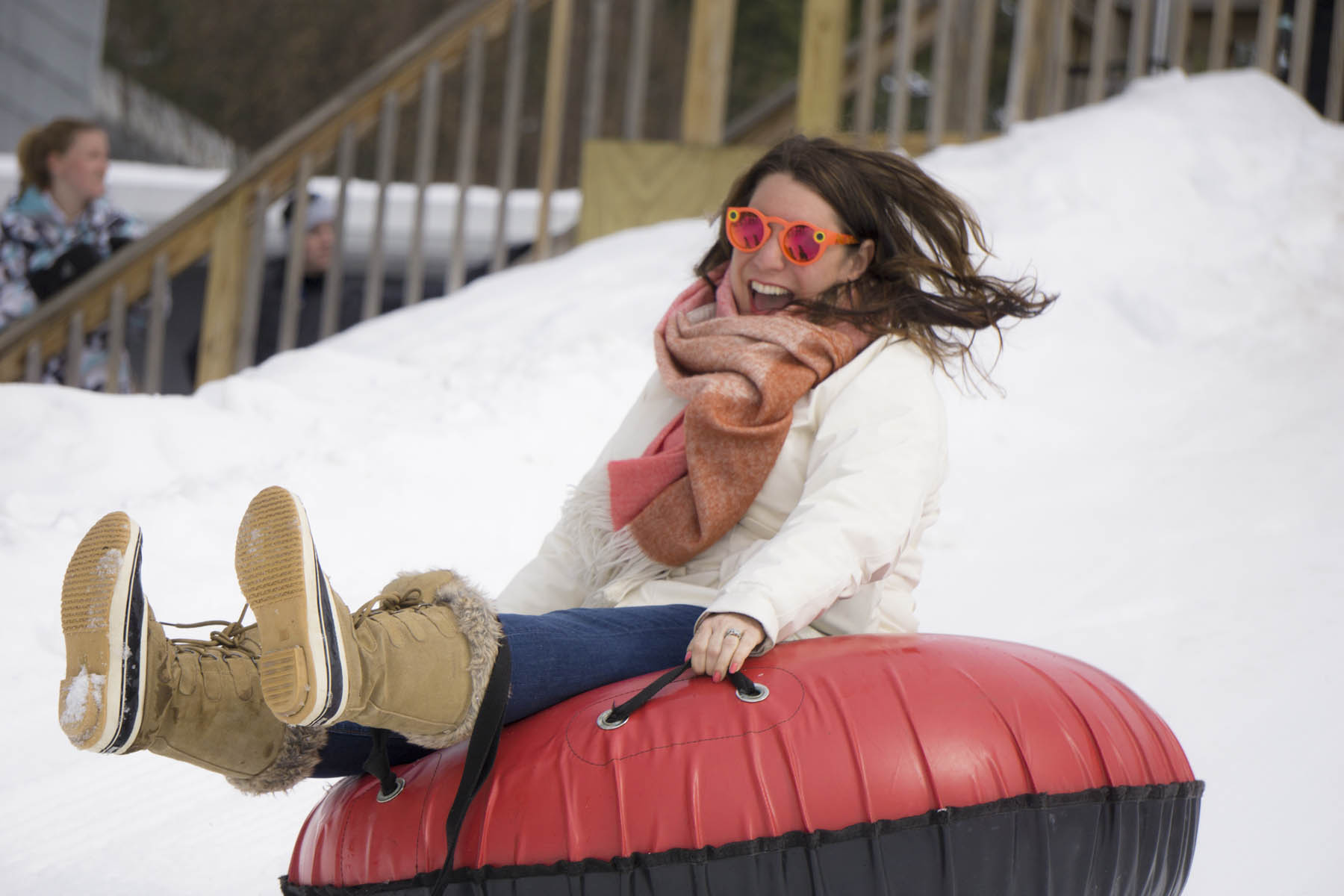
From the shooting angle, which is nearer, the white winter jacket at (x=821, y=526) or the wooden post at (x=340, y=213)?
the white winter jacket at (x=821, y=526)

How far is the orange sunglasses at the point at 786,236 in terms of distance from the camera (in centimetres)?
194

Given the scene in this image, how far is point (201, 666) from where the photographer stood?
1.51 m

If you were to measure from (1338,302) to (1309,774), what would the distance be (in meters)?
2.40

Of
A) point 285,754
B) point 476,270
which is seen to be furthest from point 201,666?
point 476,270

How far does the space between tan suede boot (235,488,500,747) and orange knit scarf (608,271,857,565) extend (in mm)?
363

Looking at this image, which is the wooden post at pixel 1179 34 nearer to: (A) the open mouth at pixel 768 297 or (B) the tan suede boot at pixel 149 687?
(A) the open mouth at pixel 768 297

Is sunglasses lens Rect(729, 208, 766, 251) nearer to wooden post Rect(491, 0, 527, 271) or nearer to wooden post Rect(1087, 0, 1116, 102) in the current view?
wooden post Rect(491, 0, 527, 271)

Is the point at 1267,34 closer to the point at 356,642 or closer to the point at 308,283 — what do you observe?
the point at 308,283

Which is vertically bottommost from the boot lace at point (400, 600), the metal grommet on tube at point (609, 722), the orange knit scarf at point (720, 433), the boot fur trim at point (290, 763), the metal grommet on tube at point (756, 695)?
the boot fur trim at point (290, 763)

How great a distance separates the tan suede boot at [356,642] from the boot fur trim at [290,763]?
0.52 ft

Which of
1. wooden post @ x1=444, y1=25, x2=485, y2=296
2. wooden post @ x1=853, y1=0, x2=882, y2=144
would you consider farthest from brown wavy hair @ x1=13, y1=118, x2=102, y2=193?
wooden post @ x1=853, y1=0, x2=882, y2=144

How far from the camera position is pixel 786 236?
6.39 ft

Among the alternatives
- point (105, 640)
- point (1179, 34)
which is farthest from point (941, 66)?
point (105, 640)

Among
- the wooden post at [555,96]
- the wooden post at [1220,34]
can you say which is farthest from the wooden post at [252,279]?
the wooden post at [1220,34]
